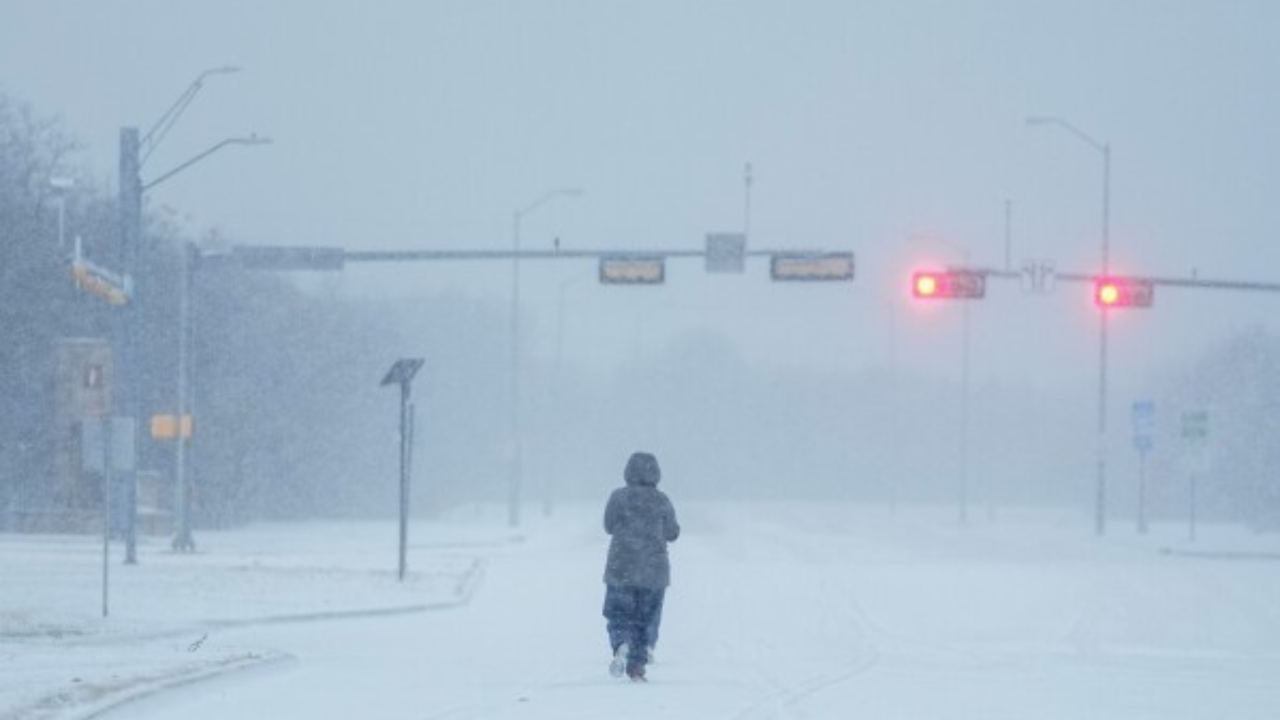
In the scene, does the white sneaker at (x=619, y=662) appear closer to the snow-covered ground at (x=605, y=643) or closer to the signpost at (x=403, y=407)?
the snow-covered ground at (x=605, y=643)

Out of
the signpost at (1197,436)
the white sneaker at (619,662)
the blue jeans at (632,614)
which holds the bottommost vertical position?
the white sneaker at (619,662)

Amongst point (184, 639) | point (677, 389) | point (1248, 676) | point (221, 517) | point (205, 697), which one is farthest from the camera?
point (677, 389)

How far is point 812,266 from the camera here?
40.8 m

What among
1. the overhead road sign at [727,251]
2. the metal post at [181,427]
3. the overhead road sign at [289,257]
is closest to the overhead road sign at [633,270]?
the overhead road sign at [727,251]

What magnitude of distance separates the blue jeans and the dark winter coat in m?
0.10

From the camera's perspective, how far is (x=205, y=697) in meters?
16.1

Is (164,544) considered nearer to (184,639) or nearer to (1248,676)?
(184,639)

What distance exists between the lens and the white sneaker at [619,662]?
17828 mm

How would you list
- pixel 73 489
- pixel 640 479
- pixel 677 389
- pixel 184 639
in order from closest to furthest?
pixel 640 479, pixel 184 639, pixel 73 489, pixel 677 389

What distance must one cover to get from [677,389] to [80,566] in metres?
114

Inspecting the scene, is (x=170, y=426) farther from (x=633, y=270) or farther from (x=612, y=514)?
(x=612, y=514)

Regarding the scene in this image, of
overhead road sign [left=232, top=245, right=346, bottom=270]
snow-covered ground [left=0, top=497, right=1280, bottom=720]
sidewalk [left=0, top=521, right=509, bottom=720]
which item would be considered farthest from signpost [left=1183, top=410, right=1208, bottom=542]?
overhead road sign [left=232, top=245, right=346, bottom=270]

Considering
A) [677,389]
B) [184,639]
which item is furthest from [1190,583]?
[677,389]

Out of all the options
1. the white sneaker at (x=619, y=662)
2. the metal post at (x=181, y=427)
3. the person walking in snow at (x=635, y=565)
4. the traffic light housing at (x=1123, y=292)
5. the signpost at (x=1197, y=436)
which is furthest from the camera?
the signpost at (x=1197, y=436)
